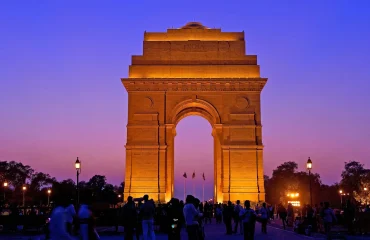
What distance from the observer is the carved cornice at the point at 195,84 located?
45.2m

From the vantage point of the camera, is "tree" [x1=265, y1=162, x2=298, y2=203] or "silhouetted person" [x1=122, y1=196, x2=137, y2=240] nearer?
"silhouetted person" [x1=122, y1=196, x2=137, y2=240]

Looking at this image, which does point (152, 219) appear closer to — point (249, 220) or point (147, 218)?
point (147, 218)

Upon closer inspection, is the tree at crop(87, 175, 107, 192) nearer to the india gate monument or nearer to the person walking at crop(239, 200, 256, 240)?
the india gate monument

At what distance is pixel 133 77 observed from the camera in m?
45.6

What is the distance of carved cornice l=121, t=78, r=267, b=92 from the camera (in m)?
45.2

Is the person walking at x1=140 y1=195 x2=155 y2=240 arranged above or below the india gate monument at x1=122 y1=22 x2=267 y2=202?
below

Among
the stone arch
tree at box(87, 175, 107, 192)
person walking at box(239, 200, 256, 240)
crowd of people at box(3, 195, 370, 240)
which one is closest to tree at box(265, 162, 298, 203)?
tree at box(87, 175, 107, 192)

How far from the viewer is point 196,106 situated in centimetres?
4750

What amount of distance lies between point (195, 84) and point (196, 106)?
2.83 metres

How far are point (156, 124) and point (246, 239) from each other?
2898 cm

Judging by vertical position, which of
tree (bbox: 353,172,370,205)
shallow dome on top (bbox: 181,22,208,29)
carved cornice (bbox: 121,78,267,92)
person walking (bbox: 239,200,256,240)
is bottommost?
person walking (bbox: 239,200,256,240)

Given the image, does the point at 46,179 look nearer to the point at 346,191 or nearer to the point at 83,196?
the point at 346,191

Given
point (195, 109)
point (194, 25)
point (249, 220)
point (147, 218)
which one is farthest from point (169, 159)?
point (249, 220)

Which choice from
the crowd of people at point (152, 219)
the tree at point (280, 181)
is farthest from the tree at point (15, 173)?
the crowd of people at point (152, 219)
